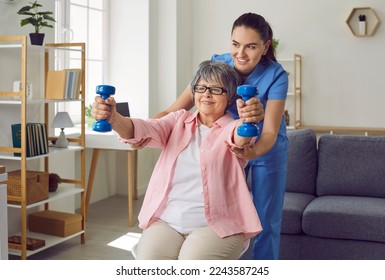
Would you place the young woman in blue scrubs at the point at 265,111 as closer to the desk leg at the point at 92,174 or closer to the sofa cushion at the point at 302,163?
the sofa cushion at the point at 302,163

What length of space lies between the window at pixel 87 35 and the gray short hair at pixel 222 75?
9.92 feet

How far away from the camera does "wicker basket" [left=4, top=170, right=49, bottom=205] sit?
3.34 m

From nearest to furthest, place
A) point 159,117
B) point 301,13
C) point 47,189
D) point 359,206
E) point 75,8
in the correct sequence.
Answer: point 159,117 < point 359,206 < point 47,189 < point 75,8 < point 301,13

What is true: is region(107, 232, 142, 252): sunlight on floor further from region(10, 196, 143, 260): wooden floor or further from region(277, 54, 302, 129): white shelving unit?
region(277, 54, 302, 129): white shelving unit

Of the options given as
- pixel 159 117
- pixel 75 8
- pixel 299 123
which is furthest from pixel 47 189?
pixel 299 123

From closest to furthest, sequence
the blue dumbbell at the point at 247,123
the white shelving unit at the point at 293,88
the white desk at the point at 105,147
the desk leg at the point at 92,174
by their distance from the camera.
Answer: the blue dumbbell at the point at 247,123, the white desk at the point at 105,147, the desk leg at the point at 92,174, the white shelving unit at the point at 293,88

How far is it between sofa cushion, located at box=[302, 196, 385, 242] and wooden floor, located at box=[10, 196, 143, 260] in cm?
118

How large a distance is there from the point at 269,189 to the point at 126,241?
204 cm

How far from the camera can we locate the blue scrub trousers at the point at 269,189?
210 cm

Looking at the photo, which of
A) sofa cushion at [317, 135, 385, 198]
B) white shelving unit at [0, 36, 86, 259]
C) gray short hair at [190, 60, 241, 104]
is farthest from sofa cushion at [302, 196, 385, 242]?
white shelving unit at [0, 36, 86, 259]

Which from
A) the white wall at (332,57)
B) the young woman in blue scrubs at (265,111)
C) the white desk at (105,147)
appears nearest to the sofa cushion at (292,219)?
the young woman in blue scrubs at (265,111)

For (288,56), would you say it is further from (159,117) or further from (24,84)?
(159,117)

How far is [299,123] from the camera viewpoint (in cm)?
591
